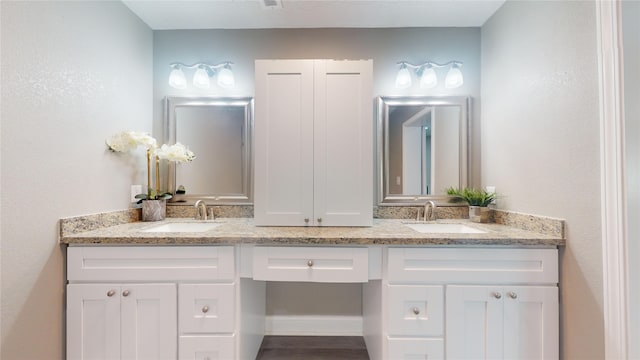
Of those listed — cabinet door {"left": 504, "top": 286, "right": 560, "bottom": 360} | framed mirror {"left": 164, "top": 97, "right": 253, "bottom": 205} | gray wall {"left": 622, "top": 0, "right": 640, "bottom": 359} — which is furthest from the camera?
framed mirror {"left": 164, "top": 97, "right": 253, "bottom": 205}

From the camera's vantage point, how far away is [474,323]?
4.16 feet

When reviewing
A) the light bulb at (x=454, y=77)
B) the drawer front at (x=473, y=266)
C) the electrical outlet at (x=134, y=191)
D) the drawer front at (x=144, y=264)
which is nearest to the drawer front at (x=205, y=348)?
the drawer front at (x=144, y=264)

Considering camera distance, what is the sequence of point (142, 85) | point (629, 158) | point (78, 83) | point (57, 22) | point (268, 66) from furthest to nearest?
point (142, 85)
point (268, 66)
point (78, 83)
point (57, 22)
point (629, 158)

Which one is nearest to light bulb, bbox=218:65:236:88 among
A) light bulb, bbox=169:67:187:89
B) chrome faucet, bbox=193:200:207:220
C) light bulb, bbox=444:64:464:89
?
light bulb, bbox=169:67:187:89

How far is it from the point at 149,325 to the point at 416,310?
1239 mm

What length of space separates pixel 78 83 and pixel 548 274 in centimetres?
244

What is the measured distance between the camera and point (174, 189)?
6.54 feet

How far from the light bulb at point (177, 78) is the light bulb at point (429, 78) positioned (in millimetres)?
1693

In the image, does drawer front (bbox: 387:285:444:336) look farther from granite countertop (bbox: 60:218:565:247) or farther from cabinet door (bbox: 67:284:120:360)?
cabinet door (bbox: 67:284:120:360)

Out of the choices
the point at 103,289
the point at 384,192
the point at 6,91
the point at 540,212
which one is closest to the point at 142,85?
the point at 6,91

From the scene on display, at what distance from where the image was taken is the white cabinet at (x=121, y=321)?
128cm

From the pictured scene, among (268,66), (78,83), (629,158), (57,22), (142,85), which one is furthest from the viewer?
(142,85)

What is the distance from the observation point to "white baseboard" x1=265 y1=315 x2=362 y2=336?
1.94 meters

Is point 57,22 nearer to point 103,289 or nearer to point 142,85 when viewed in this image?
point 142,85
